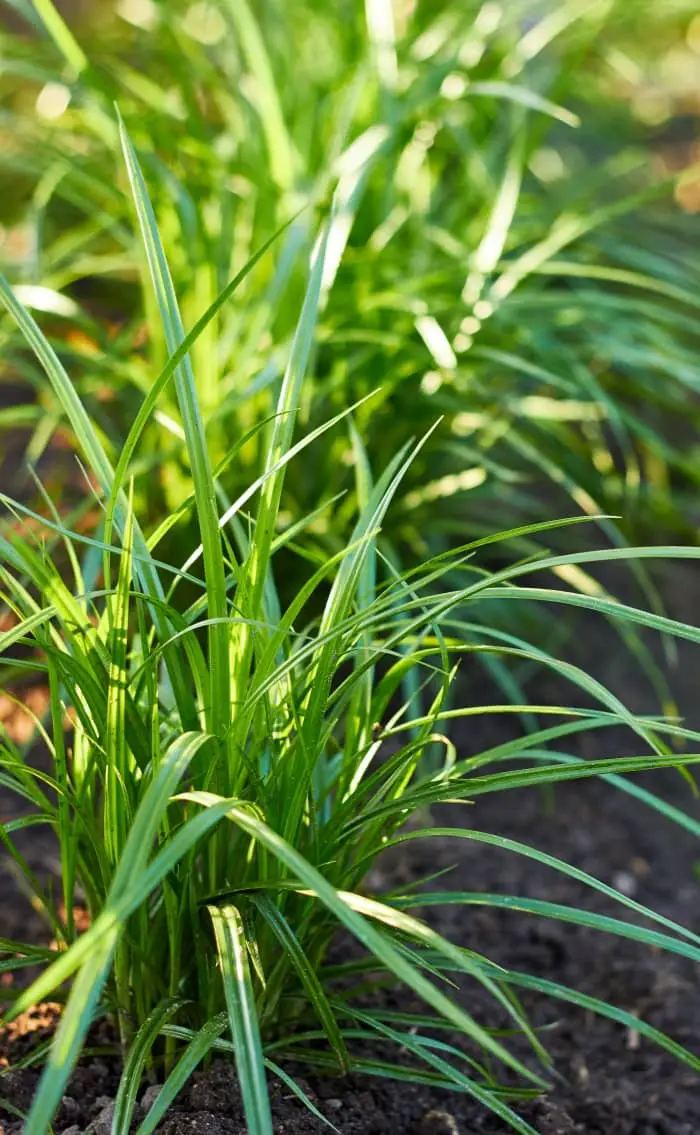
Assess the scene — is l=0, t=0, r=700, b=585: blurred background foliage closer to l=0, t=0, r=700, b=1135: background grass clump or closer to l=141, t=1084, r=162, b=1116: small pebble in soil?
l=0, t=0, r=700, b=1135: background grass clump

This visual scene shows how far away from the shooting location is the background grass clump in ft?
3.22

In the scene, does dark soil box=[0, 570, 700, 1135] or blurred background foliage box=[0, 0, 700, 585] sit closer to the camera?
dark soil box=[0, 570, 700, 1135]

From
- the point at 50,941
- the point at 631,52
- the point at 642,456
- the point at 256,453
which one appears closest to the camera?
the point at 50,941

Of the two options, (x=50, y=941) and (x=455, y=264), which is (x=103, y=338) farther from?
(x=50, y=941)

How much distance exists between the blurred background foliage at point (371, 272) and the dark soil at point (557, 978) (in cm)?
46

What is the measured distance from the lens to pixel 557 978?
1.51 metres

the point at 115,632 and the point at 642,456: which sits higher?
the point at 642,456

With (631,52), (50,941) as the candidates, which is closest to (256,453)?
(50,941)

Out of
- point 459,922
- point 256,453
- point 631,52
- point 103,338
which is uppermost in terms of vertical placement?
point 631,52

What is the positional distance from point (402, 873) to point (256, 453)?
2.26 feet

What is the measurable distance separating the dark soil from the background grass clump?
0.14ft

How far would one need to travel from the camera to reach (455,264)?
187 centimetres

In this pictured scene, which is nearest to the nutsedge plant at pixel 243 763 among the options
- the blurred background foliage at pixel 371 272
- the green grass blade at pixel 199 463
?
the green grass blade at pixel 199 463

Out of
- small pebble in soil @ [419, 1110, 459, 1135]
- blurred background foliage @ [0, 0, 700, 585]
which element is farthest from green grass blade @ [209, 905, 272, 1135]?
blurred background foliage @ [0, 0, 700, 585]
